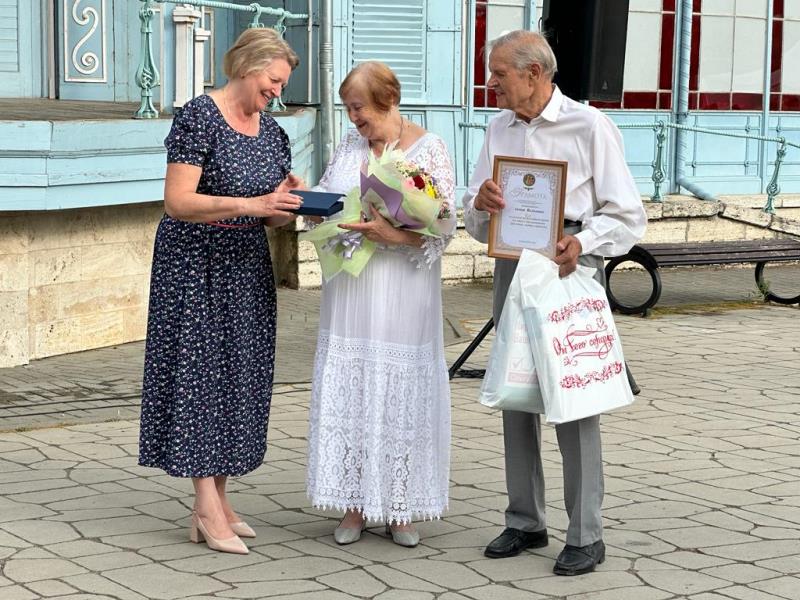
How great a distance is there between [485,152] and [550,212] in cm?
44

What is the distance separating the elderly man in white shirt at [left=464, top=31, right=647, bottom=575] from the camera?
471 cm

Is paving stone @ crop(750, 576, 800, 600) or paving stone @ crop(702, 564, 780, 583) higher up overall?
paving stone @ crop(750, 576, 800, 600)

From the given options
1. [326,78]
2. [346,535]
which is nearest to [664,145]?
[326,78]

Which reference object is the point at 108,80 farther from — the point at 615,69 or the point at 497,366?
the point at 497,366

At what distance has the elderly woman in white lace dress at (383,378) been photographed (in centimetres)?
507

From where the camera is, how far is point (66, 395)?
765 centimetres

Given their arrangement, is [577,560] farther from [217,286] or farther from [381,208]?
[217,286]

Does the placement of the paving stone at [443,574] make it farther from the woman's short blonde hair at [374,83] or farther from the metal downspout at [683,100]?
the metal downspout at [683,100]

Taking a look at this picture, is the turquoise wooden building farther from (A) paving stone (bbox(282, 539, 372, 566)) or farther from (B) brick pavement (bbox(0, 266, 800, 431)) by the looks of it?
(A) paving stone (bbox(282, 539, 372, 566))

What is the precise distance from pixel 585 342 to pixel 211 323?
51.4 inches

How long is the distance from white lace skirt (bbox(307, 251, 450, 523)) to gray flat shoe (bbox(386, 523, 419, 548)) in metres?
0.07

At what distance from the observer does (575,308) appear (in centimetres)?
470

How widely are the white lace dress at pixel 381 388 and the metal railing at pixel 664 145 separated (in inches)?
295

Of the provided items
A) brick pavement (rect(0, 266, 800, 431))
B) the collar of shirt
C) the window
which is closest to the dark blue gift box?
the collar of shirt
